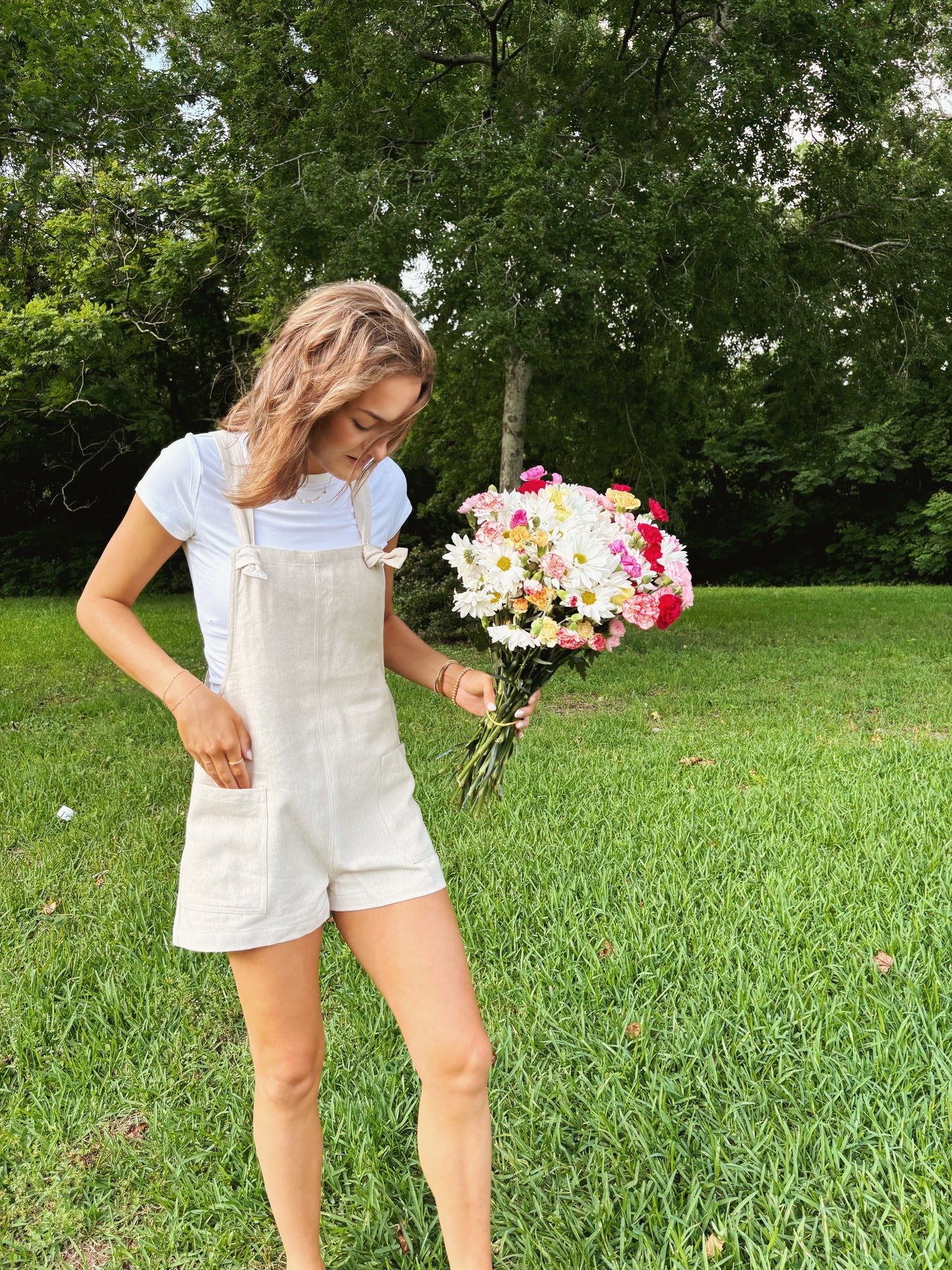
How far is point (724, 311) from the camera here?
10.4 metres

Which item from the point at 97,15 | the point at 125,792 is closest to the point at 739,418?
the point at 97,15

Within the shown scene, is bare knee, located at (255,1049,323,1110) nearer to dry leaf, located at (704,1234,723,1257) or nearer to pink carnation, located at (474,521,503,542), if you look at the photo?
dry leaf, located at (704,1234,723,1257)

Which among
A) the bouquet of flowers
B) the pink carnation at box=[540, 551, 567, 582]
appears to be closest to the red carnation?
the bouquet of flowers

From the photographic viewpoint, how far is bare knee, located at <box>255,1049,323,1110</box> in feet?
5.63

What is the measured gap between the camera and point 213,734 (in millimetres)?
1596

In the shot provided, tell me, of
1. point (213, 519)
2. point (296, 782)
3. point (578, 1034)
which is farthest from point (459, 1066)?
point (578, 1034)

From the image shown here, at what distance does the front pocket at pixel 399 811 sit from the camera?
68.7 inches

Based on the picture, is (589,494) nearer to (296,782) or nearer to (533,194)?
(296,782)

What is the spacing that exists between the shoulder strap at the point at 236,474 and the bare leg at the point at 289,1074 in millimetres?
721

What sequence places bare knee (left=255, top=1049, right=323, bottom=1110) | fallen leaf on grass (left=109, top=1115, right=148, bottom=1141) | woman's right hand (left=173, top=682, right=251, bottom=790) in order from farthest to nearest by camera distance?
1. fallen leaf on grass (left=109, top=1115, right=148, bottom=1141)
2. bare knee (left=255, top=1049, right=323, bottom=1110)
3. woman's right hand (left=173, top=682, right=251, bottom=790)

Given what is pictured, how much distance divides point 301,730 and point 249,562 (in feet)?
1.02

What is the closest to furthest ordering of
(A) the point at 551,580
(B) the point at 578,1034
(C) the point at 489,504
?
(A) the point at 551,580 → (C) the point at 489,504 → (B) the point at 578,1034

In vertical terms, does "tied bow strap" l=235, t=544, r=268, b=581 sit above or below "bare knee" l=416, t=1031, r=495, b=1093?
above

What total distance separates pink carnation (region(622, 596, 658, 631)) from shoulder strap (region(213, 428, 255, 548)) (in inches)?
34.6
